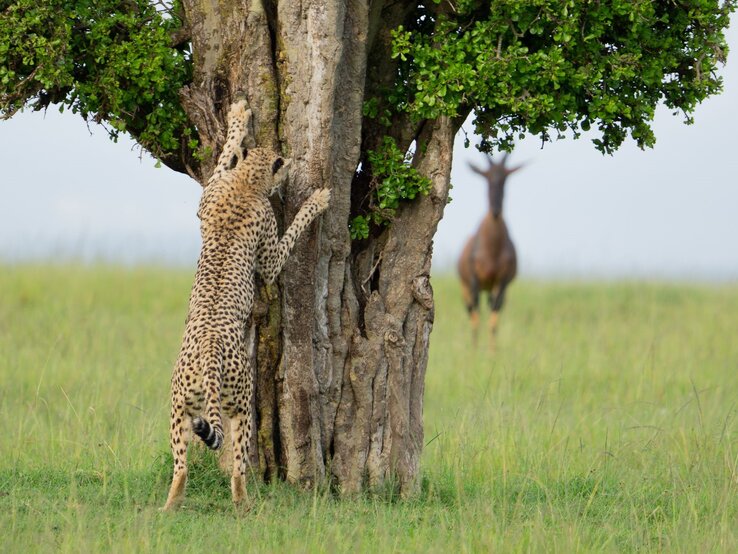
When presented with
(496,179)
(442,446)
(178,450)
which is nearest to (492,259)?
(496,179)

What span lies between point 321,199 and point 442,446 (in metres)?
2.66

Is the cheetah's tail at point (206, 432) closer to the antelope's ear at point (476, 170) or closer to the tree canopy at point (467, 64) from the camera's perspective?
the tree canopy at point (467, 64)

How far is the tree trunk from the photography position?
→ 22.6 ft

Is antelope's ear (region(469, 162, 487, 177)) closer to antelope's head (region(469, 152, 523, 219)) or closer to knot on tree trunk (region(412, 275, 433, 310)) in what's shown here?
antelope's head (region(469, 152, 523, 219))

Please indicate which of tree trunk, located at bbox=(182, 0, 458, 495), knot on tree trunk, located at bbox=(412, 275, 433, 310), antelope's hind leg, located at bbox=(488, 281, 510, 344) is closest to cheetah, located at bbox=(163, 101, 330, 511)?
tree trunk, located at bbox=(182, 0, 458, 495)

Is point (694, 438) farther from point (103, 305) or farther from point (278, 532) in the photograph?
point (103, 305)

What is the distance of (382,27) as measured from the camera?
739 cm

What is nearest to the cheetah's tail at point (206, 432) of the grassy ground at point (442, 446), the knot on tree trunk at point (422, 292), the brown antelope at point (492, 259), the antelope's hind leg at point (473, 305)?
the grassy ground at point (442, 446)

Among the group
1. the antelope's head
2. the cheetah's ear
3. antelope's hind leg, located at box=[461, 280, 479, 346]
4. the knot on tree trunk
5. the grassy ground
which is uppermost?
the antelope's head

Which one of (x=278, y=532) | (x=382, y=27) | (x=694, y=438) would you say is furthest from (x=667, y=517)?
(x=382, y=27)

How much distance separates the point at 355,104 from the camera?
23.1ft

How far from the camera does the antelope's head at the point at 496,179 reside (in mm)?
16734

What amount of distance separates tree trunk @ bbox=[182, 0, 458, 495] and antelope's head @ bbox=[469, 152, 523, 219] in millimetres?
9462

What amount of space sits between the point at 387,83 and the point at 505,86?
1.00 metres
